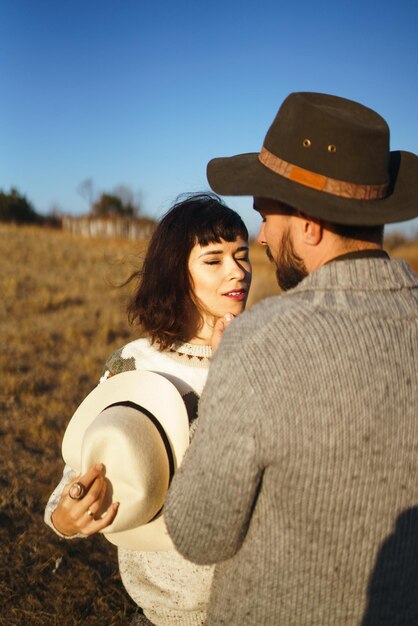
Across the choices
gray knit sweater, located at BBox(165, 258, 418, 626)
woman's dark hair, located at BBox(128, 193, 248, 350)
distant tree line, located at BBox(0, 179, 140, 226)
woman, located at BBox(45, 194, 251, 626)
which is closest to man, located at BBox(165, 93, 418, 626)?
gray knit sweater, located at BBox(165, 258, 418, 626)

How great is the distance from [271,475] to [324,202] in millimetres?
631

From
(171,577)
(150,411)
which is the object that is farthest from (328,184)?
(171,577)

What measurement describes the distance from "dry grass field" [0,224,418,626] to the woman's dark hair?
580 millimetres

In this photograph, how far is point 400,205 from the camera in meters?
1.40

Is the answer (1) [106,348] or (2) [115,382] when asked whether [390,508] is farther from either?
(1) [106,348]

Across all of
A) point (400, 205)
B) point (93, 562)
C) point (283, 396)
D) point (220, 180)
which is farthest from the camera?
point (93, 562)

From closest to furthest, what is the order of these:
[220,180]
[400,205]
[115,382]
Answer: [400,205] → [220,180] → [115,382]

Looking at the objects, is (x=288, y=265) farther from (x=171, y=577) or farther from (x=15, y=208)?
(x=15, y=208)

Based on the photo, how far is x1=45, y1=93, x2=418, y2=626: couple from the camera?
3.77ft

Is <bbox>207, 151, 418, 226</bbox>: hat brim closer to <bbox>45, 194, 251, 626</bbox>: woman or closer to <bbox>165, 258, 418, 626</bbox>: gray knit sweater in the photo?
<bbox>165, 258, 418, 626</bbox>: gray knit sweater

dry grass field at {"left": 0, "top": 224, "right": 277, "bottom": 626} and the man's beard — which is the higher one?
the man's beard

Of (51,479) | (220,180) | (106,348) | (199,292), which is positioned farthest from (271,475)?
(106,348)

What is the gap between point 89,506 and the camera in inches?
63.0

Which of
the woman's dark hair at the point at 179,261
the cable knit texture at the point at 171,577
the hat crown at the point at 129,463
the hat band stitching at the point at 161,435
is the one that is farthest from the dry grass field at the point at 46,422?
the hat crown at the point at 129,463
